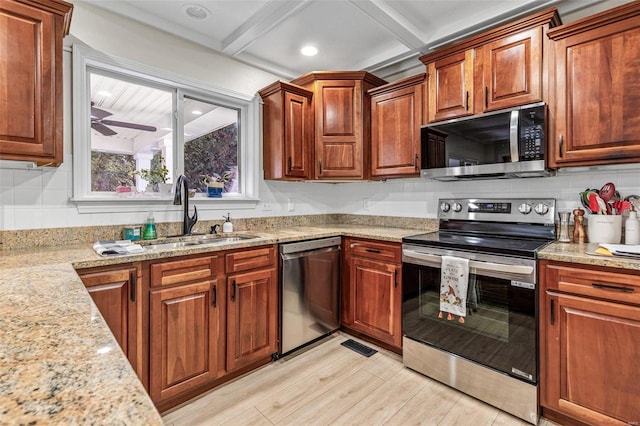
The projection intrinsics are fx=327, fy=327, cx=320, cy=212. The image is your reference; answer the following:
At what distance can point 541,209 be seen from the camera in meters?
2.29

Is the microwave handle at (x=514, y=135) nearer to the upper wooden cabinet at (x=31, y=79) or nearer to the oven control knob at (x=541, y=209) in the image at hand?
the oven control knob at (x=541, y=209)

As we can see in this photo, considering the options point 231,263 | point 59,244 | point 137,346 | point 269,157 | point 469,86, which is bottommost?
point 137,346

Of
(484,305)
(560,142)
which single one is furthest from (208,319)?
(560,142)

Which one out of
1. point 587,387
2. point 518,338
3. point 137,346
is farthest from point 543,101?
point 137,346

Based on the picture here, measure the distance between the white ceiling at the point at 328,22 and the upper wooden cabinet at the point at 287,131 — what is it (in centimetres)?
35

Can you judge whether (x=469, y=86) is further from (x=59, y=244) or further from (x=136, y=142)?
(x=59, y=244)

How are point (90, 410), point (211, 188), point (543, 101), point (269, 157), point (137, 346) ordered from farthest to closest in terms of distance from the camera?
point (269, 157)
point (211, 188)
point (543, 101)
point (137, 346)
point (90, 410)

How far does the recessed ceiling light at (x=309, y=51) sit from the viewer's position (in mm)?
2857

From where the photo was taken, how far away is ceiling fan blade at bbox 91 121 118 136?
91.8 inches

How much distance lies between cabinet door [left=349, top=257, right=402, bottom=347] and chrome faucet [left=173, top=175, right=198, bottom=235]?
4.38 feet

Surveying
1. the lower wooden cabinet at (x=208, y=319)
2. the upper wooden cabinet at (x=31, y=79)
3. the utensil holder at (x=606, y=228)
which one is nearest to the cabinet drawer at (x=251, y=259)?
the lower wooden cabinet at (x=208, y=319)

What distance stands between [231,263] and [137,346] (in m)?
0.68

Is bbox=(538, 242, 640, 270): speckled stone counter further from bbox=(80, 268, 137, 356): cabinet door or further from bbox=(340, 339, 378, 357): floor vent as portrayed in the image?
bbox=(80, 268, 137, 356): cabinet door

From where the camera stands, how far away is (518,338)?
6.04 ft
